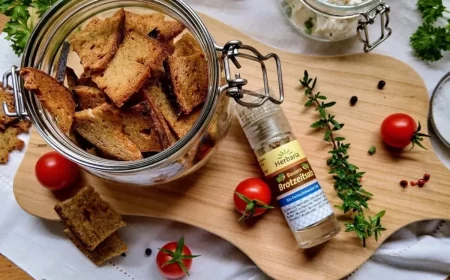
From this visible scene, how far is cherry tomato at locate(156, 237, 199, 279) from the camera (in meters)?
1.55

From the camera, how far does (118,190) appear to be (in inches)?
63.2

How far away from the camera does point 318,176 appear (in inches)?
62.5

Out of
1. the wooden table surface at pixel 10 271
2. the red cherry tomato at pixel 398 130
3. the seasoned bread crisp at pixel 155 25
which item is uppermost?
the seasoned bread crisp at pixel 155 25

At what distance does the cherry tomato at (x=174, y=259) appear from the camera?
5.08 feet

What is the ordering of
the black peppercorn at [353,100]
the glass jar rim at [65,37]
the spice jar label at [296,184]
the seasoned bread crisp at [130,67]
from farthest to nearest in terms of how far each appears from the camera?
1. the black peppercorn at [353,100]
2. the spice jar label at [296,184]
3. the seasoned bread crisp at [130,67]
4. the glass jar rim at [65,37]

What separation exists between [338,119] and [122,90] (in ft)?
2.20

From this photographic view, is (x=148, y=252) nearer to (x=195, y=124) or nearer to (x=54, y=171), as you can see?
(x=54, y=171)

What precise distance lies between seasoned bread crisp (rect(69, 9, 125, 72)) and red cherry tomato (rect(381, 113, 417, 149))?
31.1 inches

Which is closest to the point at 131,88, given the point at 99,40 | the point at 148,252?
the point at 99,40

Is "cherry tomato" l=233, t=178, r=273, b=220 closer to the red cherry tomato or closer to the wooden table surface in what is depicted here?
the red cherry tomato

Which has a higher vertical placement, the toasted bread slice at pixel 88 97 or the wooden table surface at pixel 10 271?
the toasted bread slice at pixel 88 97

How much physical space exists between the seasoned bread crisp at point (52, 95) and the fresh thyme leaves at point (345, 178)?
682 mm

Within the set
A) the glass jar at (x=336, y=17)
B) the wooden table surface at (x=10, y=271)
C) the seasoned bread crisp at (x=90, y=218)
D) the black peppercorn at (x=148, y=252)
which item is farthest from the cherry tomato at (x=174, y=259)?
the glass jar at (x=336, y=17)

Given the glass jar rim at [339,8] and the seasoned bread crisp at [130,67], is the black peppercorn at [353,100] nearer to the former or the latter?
the glass jar rim at [339,8]
